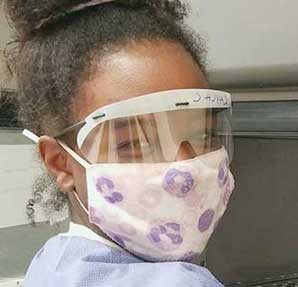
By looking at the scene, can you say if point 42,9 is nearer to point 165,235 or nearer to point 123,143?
point 123,143

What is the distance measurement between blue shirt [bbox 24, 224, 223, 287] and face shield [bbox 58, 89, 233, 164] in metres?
0.11

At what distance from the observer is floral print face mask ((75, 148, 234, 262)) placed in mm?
749

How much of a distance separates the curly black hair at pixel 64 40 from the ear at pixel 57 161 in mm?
17

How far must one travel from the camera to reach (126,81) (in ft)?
2.43

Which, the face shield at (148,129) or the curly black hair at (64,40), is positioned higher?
the curly black hair at (64,40)

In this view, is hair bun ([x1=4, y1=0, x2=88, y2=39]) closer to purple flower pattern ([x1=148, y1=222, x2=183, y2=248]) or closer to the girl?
the girl

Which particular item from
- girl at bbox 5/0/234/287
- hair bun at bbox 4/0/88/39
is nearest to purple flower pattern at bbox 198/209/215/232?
girl at bbox 5/0/234/287

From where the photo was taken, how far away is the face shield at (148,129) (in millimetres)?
733

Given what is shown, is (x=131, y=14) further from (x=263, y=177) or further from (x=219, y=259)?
(x=219, y=259)

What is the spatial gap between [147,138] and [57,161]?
0.45 feet

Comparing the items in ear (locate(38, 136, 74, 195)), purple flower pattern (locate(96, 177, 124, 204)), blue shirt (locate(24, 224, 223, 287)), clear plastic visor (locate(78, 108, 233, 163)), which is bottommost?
blue shirt (locate(24, 224, 223, 287))

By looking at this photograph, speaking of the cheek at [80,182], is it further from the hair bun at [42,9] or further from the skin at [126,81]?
the hair bun at [42,9]

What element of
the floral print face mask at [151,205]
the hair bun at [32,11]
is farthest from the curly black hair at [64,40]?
the floral print face mask at [151,205]

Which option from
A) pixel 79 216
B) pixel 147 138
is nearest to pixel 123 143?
pixel 147 138
